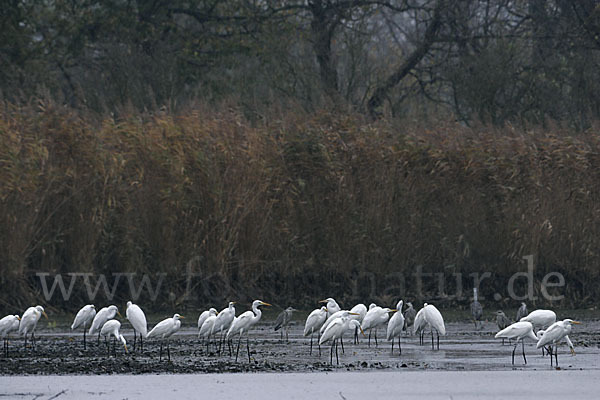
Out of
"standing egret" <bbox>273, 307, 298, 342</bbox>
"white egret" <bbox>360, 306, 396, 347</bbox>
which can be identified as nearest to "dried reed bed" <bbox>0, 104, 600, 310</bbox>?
"standing egret" <bbox>273, 307, 298, 342</bbox>

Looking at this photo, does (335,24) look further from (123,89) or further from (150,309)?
(150,309)

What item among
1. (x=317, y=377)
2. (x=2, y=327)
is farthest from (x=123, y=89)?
(x=317, y=377)

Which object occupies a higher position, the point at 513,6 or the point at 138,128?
the point at 513,6

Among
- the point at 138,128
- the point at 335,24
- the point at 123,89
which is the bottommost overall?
the point at 138,128

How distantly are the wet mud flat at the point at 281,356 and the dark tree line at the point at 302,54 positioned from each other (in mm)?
11870

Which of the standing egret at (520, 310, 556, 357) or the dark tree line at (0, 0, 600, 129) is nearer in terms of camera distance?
the standing egret at (520, 310, 556, 357)

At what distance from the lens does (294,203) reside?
22.3 meters

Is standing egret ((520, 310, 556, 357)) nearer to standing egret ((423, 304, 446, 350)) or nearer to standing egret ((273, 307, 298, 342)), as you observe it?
standing egret ((423, 304, 446, 350))

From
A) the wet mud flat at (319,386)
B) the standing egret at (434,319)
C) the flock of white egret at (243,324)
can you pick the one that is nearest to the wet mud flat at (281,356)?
the flock of white egret at (243,324)

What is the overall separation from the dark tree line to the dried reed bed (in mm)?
5223

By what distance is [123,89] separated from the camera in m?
30.4

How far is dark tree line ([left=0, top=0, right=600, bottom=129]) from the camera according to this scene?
30453 millimetres

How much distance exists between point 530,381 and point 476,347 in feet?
12.1

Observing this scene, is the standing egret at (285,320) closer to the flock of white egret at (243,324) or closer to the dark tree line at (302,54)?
the flock of white egret at (243,324)
